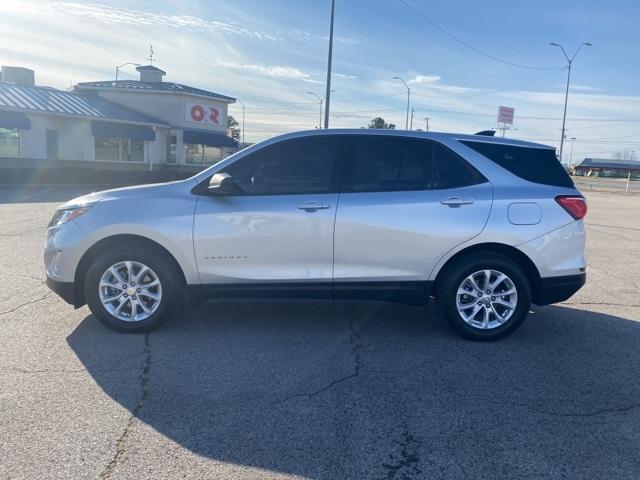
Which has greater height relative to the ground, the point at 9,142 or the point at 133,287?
the point at 9,142

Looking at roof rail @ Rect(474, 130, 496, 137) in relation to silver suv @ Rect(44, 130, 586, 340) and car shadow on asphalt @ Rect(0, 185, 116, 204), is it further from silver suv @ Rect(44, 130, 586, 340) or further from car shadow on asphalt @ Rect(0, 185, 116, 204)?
car shadow on asphalt @ Rect(0, 185, 116, 204)

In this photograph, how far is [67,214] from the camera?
490 cm

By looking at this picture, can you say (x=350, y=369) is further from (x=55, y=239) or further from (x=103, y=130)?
(x=103, y=130)

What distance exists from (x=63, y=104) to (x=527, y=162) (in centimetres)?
2936

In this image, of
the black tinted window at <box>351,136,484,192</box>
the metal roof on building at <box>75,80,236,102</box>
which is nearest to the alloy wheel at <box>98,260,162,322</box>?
the black tinted window at <box>351,136,484,192</box>

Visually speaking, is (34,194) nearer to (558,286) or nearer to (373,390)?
(373,390)

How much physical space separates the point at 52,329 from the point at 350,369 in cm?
274

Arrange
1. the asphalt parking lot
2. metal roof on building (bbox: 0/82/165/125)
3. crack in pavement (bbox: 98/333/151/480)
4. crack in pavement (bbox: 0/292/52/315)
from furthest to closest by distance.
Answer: metal roof on building (bbox: 0/82/165/125)
crack in pavement (bbox: 0/292/52/315)
the asphalt parking lot
crack in pavement (bbox: 98/333/151/480)

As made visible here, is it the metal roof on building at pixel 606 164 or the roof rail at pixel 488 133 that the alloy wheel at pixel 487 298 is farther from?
the metal roof on building at pixel 606 164

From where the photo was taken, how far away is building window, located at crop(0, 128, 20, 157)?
25.8 meters

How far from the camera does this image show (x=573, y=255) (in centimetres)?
493

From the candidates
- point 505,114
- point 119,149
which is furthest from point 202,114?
point 505,114

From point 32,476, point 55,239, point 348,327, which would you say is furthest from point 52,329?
point 348,327

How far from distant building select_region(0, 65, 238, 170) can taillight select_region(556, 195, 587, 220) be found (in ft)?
86.0
